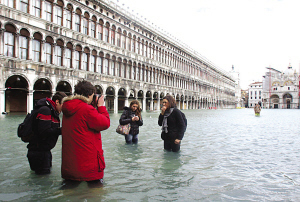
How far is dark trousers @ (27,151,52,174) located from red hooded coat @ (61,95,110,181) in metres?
1.02

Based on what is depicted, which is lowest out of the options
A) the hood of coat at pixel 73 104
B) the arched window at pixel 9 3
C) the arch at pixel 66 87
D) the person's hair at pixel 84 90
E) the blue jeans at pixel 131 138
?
the blue jeans at pixel 131 138

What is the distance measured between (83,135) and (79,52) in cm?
2593

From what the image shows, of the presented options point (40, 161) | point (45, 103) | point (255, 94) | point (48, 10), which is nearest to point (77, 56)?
point (48, 10)

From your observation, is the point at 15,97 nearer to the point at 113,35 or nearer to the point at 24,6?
the point at 24,6

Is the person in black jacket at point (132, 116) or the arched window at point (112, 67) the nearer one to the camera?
the person in black jacket at point (132, 116)

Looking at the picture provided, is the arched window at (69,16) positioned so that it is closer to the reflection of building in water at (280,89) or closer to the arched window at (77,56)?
the arched window at (77,56)

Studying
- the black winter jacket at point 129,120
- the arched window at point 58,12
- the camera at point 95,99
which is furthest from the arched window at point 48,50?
the camera at point 95,99

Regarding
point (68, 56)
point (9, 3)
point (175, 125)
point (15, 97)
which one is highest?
point (9, 3)

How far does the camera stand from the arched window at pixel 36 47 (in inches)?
893

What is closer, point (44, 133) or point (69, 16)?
point (44, 133)

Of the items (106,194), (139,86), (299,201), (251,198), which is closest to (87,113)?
(106,194)

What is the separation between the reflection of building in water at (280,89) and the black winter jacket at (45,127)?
114 meters

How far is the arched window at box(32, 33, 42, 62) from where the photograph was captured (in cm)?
2267

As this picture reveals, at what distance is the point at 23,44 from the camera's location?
2180 centimetres
